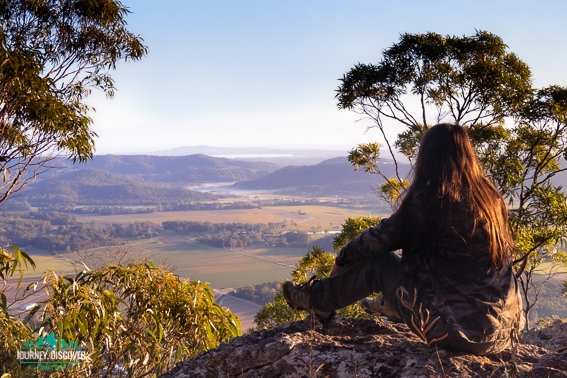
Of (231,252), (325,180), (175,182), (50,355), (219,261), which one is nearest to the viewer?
(50,355)

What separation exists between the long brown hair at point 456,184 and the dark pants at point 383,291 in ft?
0.78

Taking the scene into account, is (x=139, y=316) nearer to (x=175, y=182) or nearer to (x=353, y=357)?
(x=353, y=357)

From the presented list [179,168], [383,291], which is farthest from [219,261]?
[179,168]

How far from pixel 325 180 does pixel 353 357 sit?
2260 inches

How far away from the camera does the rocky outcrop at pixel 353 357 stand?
141 centimetres

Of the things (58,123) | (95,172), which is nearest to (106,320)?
(58,123)

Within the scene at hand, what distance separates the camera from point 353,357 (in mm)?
1279

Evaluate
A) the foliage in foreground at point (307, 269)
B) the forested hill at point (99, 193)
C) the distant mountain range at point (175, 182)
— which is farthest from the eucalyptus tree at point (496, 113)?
the forested hill at point (99, 193)

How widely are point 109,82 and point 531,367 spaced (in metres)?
5.98

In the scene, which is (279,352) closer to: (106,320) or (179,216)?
(106,320)

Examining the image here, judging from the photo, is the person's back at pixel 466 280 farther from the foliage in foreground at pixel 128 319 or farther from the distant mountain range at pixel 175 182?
the distant mountain range at pixel 175 182

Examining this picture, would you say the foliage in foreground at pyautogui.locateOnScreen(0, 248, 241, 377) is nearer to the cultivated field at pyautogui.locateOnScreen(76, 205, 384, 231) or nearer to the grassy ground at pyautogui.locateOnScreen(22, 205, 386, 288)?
the grassy ground at pyautogui.locateOnScreen(22, 205, 386, 288)

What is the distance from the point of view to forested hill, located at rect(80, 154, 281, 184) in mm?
79125

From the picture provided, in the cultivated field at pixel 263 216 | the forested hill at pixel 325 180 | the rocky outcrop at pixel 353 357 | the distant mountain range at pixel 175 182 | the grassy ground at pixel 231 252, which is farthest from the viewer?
the distant mountain range at pixel 175 182
